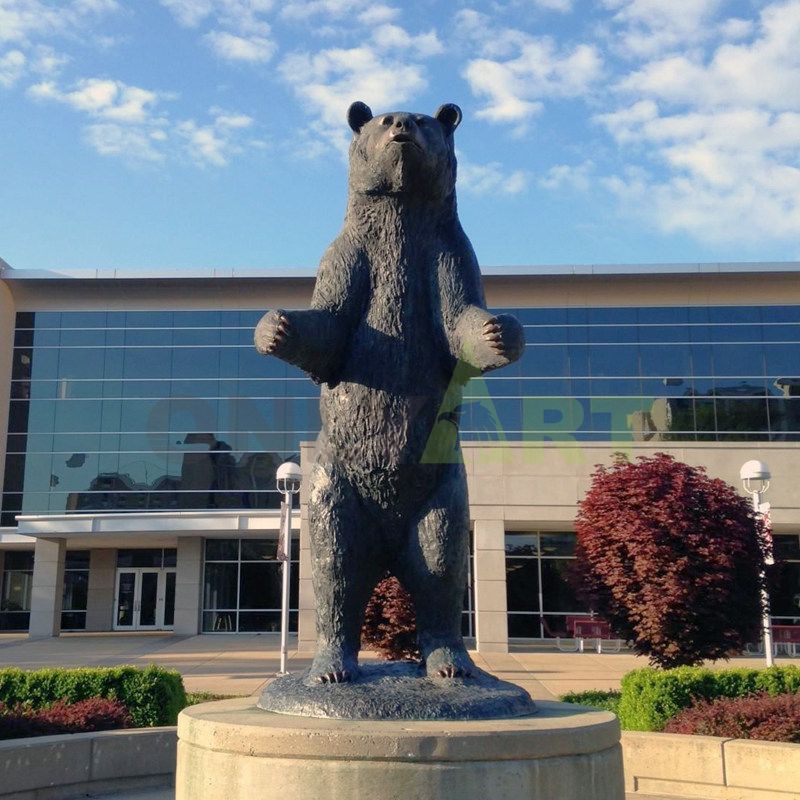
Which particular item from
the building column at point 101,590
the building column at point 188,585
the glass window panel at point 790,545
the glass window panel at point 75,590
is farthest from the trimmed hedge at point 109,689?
the glass window panel at point 75,590

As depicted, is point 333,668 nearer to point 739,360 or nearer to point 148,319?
point 739,360

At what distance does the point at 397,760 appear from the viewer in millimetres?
2752

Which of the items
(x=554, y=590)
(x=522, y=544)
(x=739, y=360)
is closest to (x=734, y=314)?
(x=739, y=360)

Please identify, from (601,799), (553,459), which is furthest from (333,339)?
(553,459)

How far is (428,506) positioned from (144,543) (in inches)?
992

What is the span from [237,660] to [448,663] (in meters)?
15.1

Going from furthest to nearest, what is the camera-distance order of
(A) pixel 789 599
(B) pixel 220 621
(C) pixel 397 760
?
(B) pixel 220 621 → (A) pixel 789 599 → (C) pixel 397 760

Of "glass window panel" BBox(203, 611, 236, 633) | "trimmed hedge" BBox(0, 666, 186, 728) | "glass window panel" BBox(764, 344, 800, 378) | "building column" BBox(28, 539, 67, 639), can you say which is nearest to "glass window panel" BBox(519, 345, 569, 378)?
"glass window panel" BBox(764, 344, 800, 378)

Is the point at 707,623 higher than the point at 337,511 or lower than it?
lower

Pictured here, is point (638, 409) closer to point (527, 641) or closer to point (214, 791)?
point (527, 641)

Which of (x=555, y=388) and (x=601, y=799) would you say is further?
(x=555, y=388)

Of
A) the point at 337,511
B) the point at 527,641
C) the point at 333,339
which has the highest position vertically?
the point at 333,339

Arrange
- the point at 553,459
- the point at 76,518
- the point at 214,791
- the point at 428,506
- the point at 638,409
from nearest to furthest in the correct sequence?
the point at 214,791 → the point at 428,506 → the point at 553,459 → the point at 76,518 → the point at 638,409

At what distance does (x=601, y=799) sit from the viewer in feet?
10.1
